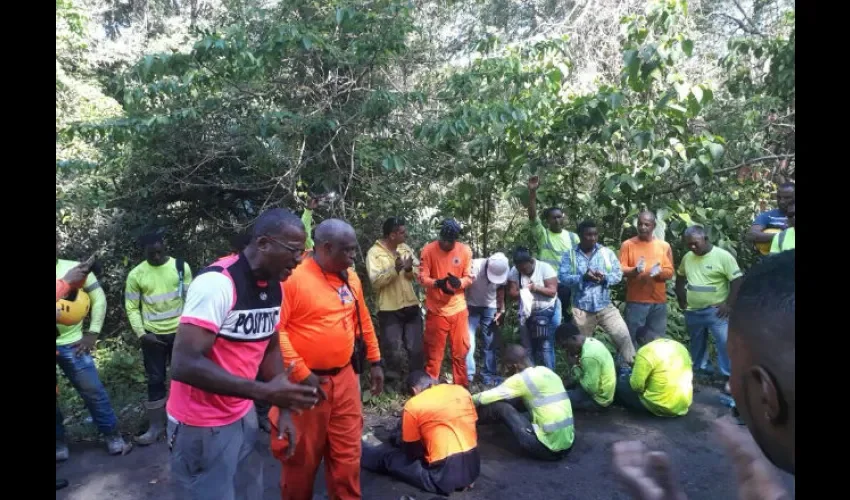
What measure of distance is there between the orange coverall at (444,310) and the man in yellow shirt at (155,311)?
2.44 m

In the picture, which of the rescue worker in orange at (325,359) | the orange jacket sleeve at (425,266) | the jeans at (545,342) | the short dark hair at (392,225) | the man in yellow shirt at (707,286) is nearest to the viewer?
the rescue worker in orange at (325,359)

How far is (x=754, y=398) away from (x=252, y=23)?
657 cm

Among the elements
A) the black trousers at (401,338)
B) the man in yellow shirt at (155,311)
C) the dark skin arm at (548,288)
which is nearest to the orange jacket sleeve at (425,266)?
the black trousers at (401,338)

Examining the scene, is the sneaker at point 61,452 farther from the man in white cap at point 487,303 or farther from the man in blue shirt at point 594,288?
the man in blue shirt at point 594,288

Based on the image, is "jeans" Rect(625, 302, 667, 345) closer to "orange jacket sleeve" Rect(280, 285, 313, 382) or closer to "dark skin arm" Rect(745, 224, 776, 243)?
"dark skin arm" Rect(745, 224, 776, 243)

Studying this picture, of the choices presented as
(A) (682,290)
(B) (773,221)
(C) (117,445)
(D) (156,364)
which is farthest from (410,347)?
(B) (773,221)

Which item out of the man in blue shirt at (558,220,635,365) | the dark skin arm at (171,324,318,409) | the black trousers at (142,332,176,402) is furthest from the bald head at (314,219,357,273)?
the man in blue shirt at (558,220,635,365)

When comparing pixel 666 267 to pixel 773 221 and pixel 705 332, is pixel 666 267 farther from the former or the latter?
pixel 773 221

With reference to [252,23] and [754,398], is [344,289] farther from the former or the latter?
[252,23]

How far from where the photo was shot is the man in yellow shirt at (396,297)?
581cm

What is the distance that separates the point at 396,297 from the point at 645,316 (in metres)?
2.93

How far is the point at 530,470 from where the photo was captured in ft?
15.1

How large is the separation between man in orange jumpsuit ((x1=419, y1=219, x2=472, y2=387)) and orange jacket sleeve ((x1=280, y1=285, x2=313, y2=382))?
2.63m

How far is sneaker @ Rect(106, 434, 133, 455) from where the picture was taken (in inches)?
197
